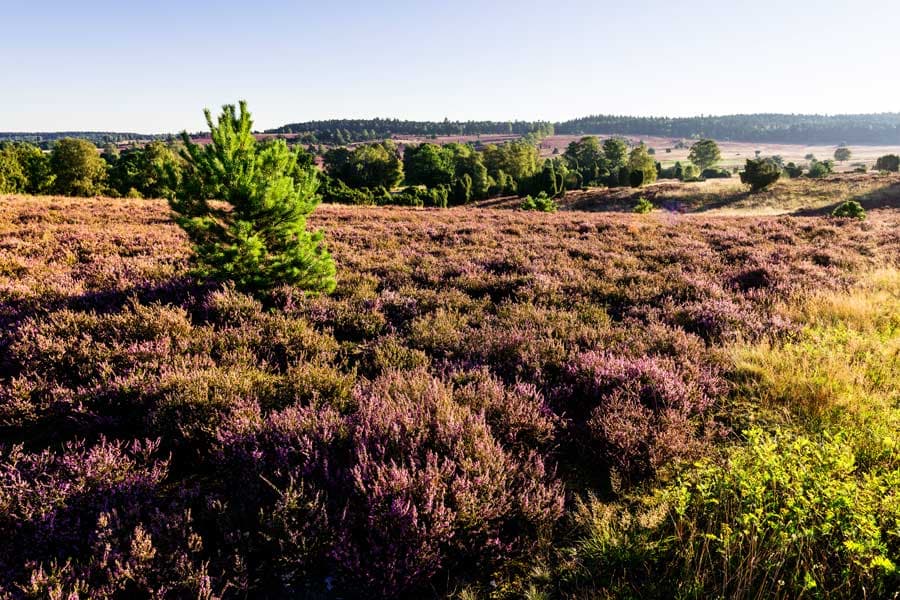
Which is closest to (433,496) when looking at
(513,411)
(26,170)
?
(513,411)

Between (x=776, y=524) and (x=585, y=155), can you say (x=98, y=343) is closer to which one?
(x=776, y=524)

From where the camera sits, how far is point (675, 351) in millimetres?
4891

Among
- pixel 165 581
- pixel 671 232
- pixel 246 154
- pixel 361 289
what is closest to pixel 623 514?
pixel 165 581

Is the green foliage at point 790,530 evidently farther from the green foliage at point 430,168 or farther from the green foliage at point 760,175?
the green foliage at point 430,168

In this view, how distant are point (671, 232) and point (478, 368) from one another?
12.8 metres

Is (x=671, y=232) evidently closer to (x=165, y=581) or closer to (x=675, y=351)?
(x=675, y=351)

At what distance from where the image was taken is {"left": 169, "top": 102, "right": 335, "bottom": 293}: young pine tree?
6.05 metres

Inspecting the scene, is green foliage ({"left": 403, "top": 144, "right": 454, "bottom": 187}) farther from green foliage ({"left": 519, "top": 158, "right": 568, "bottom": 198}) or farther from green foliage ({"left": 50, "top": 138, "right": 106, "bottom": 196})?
green foliage ({"left": 50, "top": 138, "right": 106, "bottom": 196})

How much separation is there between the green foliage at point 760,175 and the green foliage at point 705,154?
5832cm

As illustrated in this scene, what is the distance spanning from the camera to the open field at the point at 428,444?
2273 millimetres

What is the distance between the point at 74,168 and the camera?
46.3 m

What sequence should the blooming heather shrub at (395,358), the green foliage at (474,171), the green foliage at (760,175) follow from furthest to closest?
1. the green foliage at (474,171)
2. the green foliage at (760,175)
3. the blooming heather shrub at (395,358)

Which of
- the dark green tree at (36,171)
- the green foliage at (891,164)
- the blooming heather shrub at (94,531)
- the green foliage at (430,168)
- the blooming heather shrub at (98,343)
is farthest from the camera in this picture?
the green foliage at (430,168)

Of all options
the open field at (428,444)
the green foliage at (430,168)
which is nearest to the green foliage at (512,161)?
the green foliage at (430,168)
